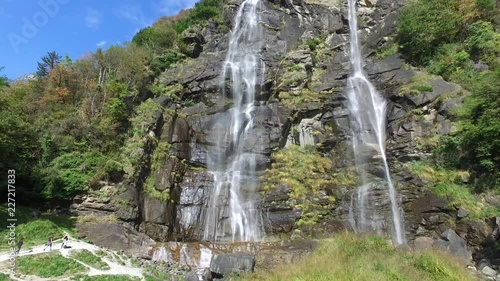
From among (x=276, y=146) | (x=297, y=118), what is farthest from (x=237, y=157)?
(x=297, y=118)

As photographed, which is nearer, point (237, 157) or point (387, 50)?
point (237, 157)

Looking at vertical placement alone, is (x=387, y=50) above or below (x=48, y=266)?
above

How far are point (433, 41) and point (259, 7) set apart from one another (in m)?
18.6

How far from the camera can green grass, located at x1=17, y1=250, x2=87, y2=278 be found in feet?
42.2

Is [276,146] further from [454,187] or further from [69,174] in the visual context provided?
[69,174]

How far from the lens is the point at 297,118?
2545 centimetres

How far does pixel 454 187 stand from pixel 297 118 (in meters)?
11.2

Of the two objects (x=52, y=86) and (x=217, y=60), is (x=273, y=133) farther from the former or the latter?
(x=52, y=86)

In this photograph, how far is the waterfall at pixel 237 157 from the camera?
65.1 feet

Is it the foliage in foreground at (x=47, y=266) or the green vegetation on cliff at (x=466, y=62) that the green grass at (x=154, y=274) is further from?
the green vegetation on cliff at (x=466, y=62)

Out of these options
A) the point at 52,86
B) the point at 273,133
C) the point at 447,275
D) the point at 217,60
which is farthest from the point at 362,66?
the point at 52,86

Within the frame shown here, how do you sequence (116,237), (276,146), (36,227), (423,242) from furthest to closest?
(276,146)
(116,237)
(36,227)
(423,242)

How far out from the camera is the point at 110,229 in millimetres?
17641

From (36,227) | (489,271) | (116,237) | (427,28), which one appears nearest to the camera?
(489,271)
